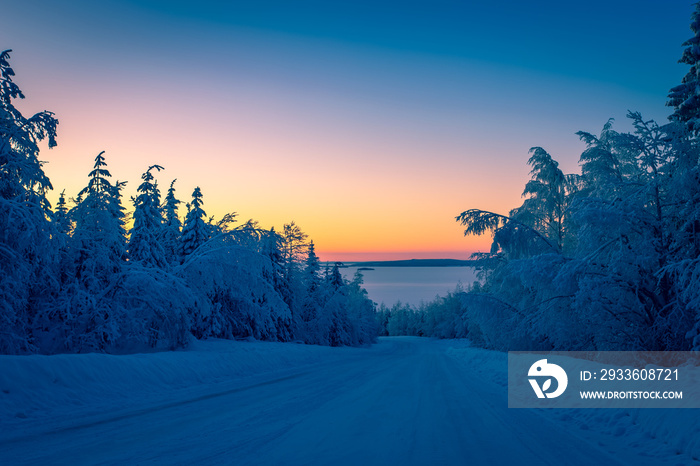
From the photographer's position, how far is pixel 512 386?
12.5 m

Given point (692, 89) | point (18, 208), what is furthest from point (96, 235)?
point (692, 89)

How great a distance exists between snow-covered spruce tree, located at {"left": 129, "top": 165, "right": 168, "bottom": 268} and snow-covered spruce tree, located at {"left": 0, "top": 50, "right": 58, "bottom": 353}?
8039 millimetres

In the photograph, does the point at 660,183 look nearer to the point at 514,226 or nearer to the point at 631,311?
the point at 631,311

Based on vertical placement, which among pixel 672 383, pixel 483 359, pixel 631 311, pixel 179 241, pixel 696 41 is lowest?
pixel 483 359

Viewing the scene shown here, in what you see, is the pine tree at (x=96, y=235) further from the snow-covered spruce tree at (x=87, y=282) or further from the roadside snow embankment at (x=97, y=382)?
the roadside snow embankment at (x=97, y=382)

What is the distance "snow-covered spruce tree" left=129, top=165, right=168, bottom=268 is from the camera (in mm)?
23205

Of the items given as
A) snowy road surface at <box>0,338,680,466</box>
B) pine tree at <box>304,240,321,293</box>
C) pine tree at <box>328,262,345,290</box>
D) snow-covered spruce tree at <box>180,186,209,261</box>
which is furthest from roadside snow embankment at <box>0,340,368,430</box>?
pine tree at <box>328,262,345,290</box>

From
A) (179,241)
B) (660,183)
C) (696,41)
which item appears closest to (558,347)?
(660,183)

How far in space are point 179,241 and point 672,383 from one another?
27650 mm

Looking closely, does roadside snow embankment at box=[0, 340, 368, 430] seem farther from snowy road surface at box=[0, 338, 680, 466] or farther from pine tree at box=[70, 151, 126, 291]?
pine tree at box=[70, 151, 126, 291]

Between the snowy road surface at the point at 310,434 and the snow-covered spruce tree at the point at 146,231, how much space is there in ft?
49.4

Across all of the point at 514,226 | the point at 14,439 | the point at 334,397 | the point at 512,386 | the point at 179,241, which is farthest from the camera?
the point at 179,241

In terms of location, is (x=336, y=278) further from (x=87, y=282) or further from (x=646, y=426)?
(x=646, y=426)

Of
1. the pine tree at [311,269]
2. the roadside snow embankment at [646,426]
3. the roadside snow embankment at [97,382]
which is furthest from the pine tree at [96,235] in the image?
the pine tree at [311,269]
